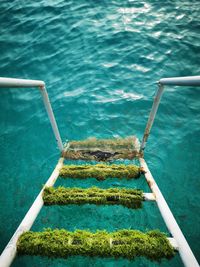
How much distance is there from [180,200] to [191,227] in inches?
20.5

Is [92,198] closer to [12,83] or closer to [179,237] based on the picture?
[179,237]

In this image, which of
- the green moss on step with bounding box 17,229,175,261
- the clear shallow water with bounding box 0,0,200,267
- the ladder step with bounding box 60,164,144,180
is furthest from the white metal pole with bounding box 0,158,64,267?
the clear shallow water with bounding box 0,0,200,267

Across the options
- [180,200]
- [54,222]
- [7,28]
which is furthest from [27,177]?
[7,28]

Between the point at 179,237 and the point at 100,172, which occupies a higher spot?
the point at 179,237

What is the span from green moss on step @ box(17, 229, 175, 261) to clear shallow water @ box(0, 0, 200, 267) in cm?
136

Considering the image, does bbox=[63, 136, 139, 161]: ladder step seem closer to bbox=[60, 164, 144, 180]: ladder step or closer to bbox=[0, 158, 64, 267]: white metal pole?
bbox=[60, 164, 144, 180]: ladder step

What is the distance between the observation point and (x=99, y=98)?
6.16 metres

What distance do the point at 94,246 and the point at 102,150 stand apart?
2369mm

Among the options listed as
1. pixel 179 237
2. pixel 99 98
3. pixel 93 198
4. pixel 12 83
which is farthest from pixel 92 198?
pixel 99 98

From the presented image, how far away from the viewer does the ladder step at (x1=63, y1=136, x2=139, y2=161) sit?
393 centimetres

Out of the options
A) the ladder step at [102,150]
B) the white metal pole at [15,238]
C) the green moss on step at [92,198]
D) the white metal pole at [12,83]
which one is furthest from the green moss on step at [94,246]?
the ladder step at [102,150]

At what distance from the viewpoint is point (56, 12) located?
32.1 ft

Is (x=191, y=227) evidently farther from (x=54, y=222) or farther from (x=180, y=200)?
(x=54, y=222)

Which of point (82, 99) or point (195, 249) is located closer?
point (195, 249)
